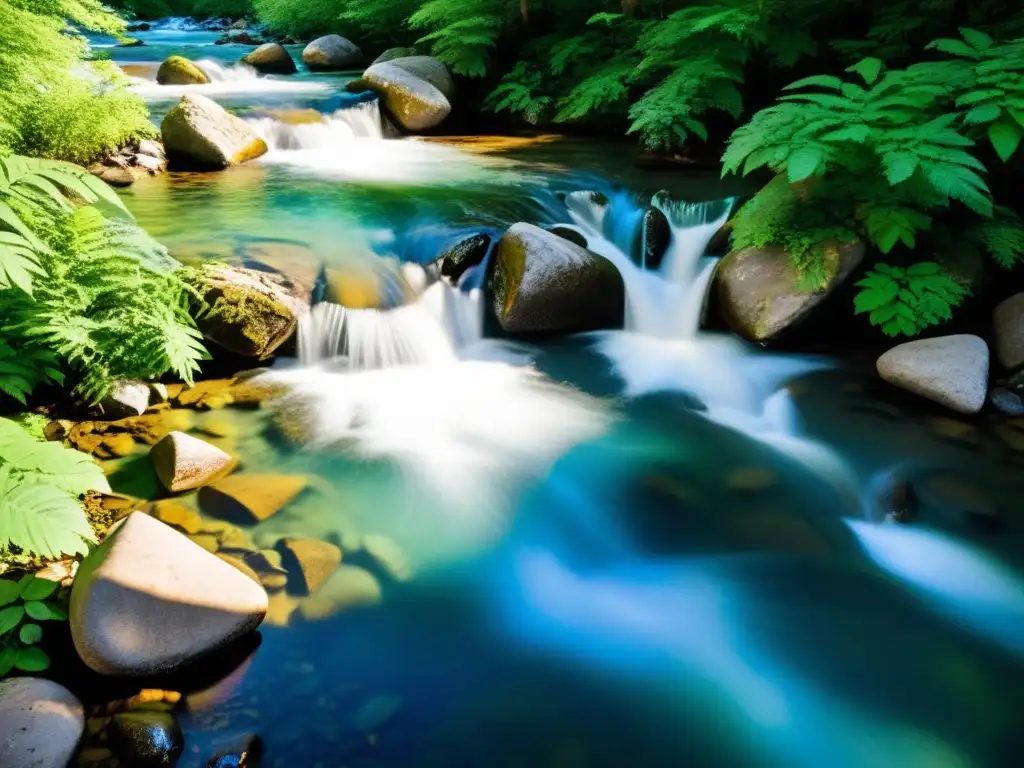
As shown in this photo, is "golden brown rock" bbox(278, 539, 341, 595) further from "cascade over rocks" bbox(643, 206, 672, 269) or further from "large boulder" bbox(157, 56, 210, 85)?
"large boulder" bbox(157, 56, 210, 85)

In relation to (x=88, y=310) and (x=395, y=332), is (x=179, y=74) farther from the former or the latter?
(x=88, y=310)

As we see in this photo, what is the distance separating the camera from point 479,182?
8.65 meters

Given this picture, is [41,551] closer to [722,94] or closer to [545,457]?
[545,457]

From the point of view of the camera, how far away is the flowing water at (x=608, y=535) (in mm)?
2754

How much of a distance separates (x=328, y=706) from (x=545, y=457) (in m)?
2.29

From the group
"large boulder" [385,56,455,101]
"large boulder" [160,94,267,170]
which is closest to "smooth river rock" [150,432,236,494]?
"large boulder" [160,94,267,170]

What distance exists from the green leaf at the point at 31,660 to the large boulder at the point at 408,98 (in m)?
10.6

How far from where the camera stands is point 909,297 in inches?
211

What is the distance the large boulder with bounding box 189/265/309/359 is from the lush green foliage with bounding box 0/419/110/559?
2262 mm

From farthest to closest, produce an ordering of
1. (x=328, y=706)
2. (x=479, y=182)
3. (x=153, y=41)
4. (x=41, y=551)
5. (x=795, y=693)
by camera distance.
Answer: (x=153, y=41) → (x=479, y=182) → (x=795, y=693) → (x=328, y=706) → (x=41, y=551)

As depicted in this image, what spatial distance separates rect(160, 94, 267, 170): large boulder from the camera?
8.55m

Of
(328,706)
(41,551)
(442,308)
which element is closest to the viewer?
(41,551)

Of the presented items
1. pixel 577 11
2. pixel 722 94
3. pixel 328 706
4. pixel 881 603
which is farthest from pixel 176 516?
pixel 577 11

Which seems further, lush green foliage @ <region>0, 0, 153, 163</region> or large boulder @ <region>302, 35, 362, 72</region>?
large boulder @ <region>302, 35, 362, 72</region>
